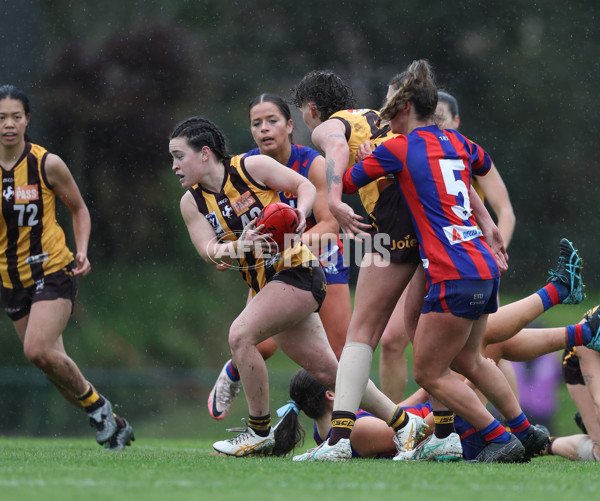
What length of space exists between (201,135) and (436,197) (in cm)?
121

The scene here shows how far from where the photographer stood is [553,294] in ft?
14.8

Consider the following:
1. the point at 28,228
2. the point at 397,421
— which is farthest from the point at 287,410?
the point at 28,228

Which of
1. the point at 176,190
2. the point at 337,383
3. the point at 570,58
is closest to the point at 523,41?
the point at 570,58

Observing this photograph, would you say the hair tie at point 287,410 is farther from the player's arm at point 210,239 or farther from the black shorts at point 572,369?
the black shorts at point 572,369

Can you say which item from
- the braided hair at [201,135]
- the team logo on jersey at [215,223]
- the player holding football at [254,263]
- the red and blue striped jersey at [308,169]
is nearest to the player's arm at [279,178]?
the player holding football at [254,263]

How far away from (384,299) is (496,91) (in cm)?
610

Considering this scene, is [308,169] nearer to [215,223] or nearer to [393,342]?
[215,223]

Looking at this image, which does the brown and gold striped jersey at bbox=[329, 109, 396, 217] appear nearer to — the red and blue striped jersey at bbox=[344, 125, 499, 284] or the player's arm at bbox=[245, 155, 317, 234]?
the player's arm at bbox=[245, 155, 317, 234]

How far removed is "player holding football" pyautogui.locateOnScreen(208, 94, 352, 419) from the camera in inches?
191

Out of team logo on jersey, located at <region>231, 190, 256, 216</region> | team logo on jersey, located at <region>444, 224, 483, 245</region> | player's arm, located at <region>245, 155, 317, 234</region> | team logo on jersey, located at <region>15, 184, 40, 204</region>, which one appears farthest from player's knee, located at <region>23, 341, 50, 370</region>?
team logo on jersey, located at <region>444, 224, 483, 245</region>

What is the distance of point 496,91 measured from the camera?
30.9 feet

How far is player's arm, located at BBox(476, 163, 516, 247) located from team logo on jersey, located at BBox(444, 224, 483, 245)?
138cm

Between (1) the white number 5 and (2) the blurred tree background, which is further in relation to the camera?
(2) the blurred tree background

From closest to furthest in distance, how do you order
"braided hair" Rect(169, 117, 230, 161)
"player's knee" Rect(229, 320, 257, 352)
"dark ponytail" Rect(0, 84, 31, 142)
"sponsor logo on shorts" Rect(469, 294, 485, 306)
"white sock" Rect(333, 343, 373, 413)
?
"sponsor logo on shorts" Rect(469, 294, 485, 306)
"white sock" Rect(333, 343, 373, 413)
"player's knee" Rect(229, 320, 257, 352)
"braided hair" Rect(169, 117, 230, 161)
"dark ponytail" Rect(0, 84, 31, 142)
